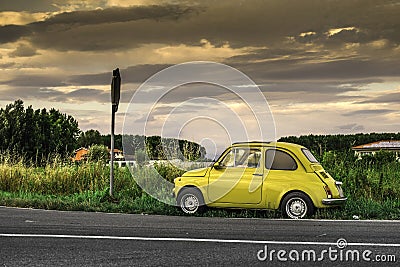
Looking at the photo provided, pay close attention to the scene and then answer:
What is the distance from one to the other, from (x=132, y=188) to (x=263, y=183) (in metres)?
5.53

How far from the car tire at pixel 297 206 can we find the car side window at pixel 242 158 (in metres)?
1.05

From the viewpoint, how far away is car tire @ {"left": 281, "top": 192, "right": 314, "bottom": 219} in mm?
13648

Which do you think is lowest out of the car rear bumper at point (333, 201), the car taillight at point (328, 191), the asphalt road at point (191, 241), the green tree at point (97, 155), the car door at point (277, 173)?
the asphalt road at point (191, 241)

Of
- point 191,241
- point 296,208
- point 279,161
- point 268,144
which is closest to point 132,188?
point 268,144

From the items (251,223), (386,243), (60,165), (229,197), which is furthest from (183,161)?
(386,243)

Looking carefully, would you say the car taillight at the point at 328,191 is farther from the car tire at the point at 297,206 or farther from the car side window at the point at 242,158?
the car side window at the point at 242,158

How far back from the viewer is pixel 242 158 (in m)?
14.2

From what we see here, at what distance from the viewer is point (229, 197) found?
1420 centimetres

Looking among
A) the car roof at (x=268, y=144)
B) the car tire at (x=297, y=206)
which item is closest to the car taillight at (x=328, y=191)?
the car tire at (x=297, y=206)

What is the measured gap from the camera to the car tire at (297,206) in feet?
44.8

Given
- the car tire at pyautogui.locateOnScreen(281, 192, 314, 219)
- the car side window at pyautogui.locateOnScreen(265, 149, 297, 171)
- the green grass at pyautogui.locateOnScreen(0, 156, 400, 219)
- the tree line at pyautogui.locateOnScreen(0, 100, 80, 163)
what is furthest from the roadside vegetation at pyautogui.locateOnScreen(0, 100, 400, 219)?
the tree line at pyautogui.locateOnScreen(0, 100, 80, 163)

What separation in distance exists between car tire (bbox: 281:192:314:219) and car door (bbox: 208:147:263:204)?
61cm

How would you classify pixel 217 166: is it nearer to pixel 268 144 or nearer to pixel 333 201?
pixel 268 144

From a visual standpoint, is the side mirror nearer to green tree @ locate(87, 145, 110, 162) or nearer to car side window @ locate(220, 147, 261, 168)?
car side window @ locate(220, 147, 261, 168)
